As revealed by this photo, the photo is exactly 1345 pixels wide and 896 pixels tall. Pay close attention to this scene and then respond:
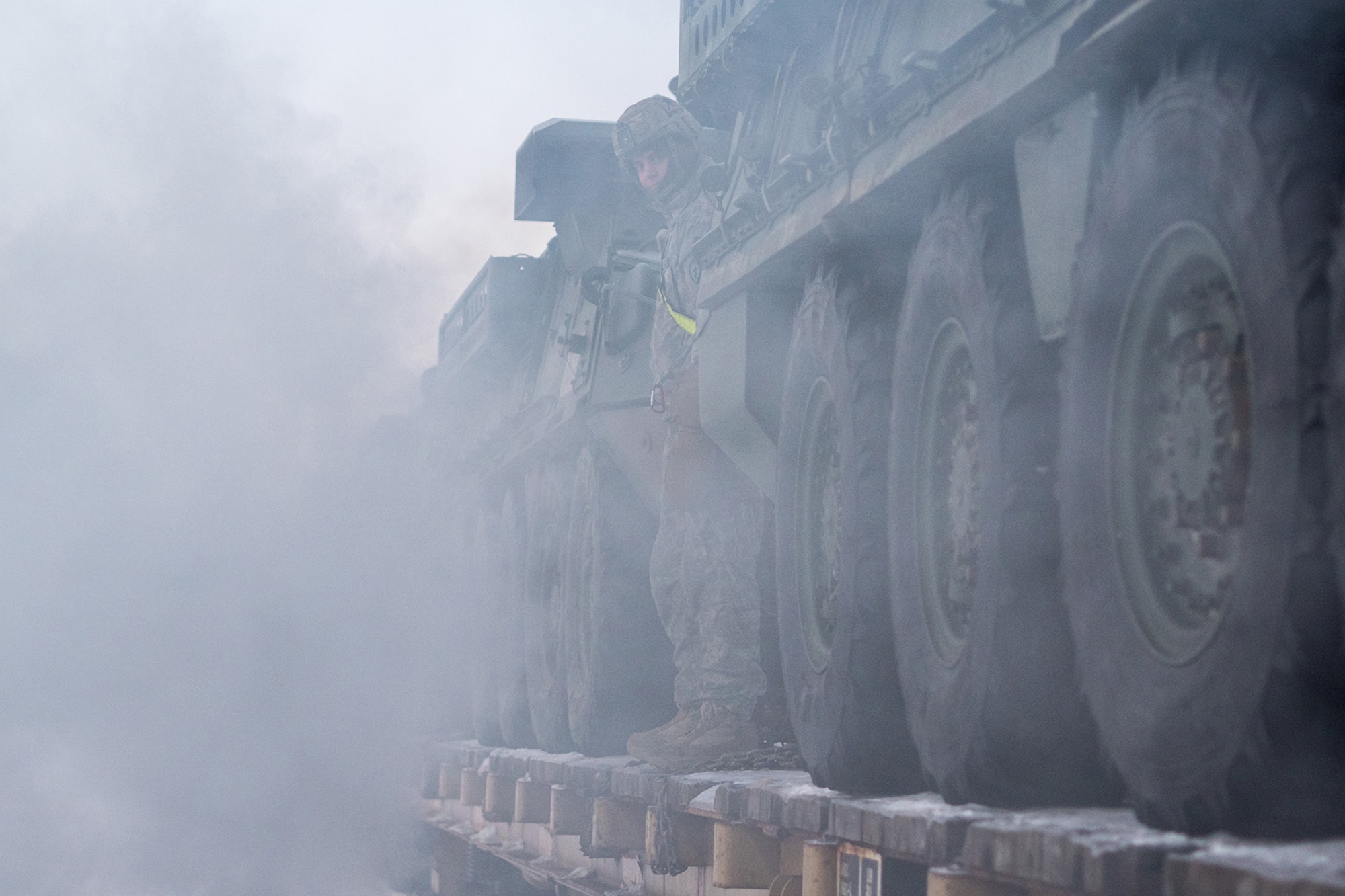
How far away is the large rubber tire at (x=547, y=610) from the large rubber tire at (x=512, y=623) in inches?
6.9

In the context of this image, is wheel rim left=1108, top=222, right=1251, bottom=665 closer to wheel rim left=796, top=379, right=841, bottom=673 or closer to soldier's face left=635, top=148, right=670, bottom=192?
wheel rim left=796, top=379, right=841, bottom=673

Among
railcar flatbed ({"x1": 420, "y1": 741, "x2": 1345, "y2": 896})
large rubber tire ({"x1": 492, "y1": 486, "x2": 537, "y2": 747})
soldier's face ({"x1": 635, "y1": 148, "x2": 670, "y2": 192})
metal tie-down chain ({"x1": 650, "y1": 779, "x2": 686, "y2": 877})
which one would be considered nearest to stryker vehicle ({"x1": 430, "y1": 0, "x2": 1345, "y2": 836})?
railcar flatbed ({"x1": 420, "y1": 741, "x2": 1345, "y2": 896})

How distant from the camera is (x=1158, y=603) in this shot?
114 inches

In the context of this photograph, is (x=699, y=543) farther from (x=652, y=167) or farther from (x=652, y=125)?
(x=652, y=125)

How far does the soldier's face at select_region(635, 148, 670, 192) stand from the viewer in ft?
23.7

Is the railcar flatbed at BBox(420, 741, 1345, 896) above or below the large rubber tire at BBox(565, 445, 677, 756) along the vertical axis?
below

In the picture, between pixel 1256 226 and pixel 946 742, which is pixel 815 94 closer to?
pixel 946 742

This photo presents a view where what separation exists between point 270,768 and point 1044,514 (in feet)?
38.0

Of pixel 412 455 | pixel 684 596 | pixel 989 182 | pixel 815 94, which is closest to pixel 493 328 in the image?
pixel 412 455

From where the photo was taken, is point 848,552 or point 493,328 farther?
point 493,328

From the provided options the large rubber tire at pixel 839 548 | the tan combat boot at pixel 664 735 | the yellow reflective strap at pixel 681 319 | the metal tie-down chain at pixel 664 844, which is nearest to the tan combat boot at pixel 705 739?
the tan combat boot at pixel 664 735

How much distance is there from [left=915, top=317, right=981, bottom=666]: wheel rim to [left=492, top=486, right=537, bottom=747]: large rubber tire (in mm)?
6161

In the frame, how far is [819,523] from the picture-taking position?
4945mm

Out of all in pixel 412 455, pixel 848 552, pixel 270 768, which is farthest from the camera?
pixel 412 455
